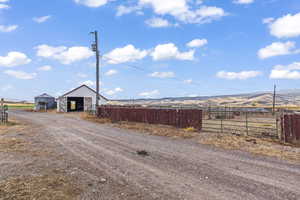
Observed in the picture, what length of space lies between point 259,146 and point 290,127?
97.5 inches

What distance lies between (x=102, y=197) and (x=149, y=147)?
498cm

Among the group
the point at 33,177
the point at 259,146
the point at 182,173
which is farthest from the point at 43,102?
the point at 182,173

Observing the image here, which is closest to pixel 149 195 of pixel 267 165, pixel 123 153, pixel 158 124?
pixel 123 153

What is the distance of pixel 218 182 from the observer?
509 centimetres

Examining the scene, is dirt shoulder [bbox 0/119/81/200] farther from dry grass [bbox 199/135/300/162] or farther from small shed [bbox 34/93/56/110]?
small shed [bbox 34/93/56/110]

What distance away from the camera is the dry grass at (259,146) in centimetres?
807

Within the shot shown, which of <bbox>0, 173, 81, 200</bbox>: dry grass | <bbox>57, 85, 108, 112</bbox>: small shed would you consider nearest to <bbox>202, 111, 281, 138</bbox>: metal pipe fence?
<bbox>0, 173, 81, 200</bbox>: dry grass

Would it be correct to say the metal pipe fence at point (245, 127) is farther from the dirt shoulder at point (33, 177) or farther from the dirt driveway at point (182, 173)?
the dirt shoulder at point (33, 177)

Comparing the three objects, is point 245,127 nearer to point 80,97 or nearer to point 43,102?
point 80,97

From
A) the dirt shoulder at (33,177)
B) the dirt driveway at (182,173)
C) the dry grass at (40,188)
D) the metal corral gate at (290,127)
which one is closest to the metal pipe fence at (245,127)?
the metal corral gate at (290,127)

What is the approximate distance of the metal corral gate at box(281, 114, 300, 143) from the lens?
10.5m

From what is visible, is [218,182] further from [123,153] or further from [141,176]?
[123,153]

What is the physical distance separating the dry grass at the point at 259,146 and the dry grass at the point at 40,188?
6.96 metres

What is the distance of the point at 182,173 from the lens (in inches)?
226
